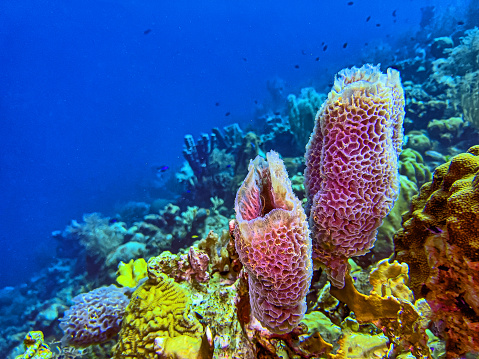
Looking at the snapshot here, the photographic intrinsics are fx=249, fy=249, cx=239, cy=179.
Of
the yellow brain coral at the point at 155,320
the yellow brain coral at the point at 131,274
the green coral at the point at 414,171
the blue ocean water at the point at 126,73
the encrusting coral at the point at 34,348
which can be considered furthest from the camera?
the blue ocean water at the point at 126,73

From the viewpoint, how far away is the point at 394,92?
5.59 ft

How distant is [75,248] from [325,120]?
14.3 meters

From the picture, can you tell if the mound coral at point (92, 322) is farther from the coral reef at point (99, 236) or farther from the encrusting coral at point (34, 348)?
the coral reef at point (99, 236)

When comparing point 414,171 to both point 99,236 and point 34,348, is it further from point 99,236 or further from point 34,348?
point 99,236

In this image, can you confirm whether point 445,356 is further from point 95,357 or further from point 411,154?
point 411,154

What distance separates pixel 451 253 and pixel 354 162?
792 mm

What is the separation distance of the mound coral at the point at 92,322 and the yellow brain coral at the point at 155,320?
0.67 metres

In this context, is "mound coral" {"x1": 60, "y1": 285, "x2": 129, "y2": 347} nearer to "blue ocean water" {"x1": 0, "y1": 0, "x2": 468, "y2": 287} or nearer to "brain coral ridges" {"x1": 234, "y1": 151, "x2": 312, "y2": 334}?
"brain coral ridges" {"x1": 234, "y1": 151, "x2": 312, "y2": 334}

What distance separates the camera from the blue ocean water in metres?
54.3

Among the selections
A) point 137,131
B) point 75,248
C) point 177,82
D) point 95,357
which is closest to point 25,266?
point 75,248

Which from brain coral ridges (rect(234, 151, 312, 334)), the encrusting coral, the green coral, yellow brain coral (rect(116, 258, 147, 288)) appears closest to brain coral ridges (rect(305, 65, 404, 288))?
brain coral ridges (rect(234, 151, 312, 334))

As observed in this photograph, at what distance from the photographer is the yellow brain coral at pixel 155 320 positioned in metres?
2.01

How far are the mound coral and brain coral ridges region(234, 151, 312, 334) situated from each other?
2078 mm

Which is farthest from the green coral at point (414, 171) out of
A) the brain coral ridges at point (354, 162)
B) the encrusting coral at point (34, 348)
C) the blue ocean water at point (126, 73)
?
the blue ocean water at point (126, 73)
